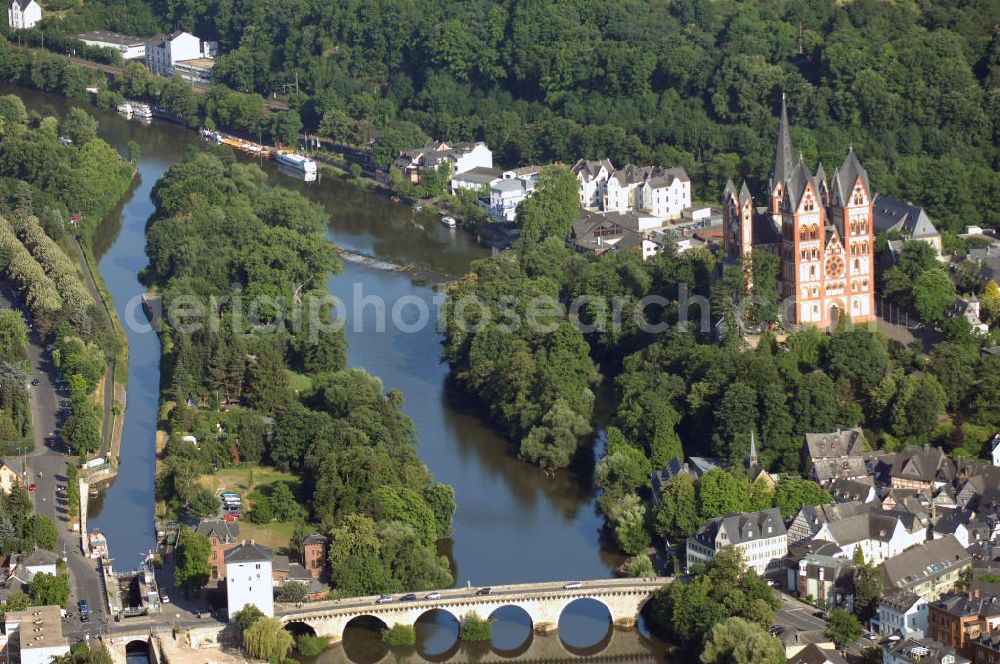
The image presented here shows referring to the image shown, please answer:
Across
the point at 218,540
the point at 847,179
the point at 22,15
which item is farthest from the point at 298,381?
the point at 22,15

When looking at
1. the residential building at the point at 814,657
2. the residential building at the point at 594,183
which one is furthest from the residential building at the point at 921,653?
the residential building at the point at 594,183

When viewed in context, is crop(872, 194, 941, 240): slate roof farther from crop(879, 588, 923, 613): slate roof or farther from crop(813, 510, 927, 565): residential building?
crop(879, 588, 923, 613): slate roof

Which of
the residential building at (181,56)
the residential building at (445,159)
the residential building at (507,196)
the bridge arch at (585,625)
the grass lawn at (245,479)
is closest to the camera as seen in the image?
the bridge arch at (585,625)

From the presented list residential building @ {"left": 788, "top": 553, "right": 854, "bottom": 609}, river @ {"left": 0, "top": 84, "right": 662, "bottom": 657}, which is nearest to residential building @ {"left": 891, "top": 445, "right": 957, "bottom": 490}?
residential building @ {"left": 788, "top": 553, "right": 854, "bottom": 609}

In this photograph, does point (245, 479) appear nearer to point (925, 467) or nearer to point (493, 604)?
point (493, 604)

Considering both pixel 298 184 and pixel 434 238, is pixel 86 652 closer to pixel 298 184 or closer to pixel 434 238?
pixel 434 238

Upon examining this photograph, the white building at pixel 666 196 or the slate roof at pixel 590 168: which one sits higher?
the slate roof at pixel 590 168

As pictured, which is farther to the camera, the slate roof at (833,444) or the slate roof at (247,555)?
the slate roof at (833,444)

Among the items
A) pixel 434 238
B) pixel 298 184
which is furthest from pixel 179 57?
pixel 434 238

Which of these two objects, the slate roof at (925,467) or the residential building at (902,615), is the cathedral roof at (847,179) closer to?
the slate roof at (925,467)
